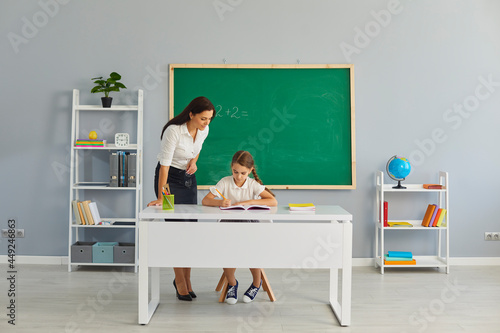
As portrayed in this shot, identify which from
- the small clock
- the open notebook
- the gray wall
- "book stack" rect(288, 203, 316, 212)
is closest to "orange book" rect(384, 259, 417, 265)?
the gray wall

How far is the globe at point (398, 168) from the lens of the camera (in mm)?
4246

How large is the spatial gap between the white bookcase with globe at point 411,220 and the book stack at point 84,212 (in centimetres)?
249

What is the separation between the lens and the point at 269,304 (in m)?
3.31

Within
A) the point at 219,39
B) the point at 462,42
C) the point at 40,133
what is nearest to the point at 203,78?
the point at 219,39

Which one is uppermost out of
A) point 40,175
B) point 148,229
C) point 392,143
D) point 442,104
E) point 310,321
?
point 442,104

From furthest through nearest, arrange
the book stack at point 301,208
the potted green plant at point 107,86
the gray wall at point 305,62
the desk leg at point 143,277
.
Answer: the gray wall at point 305,62
the potted green plant at point 107,86
the book stack at point 301,208
the desk leg at point 143,277

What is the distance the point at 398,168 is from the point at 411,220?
22.9 inches

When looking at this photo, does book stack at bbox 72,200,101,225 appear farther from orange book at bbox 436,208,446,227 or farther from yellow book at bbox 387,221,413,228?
orange book at bbox 436,208,446,227

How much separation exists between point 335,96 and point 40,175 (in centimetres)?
277

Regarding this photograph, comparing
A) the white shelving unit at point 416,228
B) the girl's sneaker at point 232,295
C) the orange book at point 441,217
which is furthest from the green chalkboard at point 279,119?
A: the girl's sneaker at point 232,295

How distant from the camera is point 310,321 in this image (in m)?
3.00

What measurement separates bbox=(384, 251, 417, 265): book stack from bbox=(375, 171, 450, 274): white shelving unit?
4 cm

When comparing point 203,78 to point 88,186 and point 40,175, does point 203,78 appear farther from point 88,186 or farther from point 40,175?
point 40,175

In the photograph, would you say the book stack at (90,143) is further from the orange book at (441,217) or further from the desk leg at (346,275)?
the orange book at (441,217)
